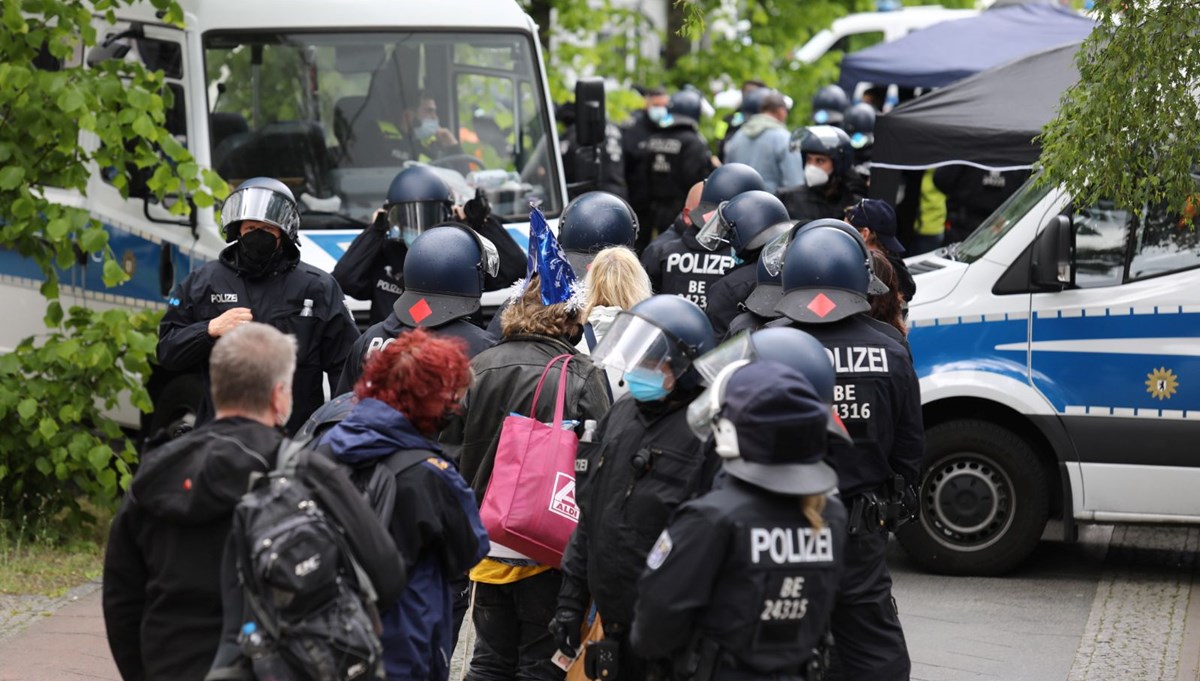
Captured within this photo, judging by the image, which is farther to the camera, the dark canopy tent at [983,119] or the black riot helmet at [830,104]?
the black riot helmet at [830,104]

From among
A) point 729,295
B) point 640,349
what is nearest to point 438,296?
point 640,349

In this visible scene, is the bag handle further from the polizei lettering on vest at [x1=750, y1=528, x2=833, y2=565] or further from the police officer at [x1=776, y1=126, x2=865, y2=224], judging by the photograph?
the police officer at [x1=776, y1=126, x2=865, y2=224]

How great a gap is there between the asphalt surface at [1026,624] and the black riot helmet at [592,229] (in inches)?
72.5

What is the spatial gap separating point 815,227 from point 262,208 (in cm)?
234

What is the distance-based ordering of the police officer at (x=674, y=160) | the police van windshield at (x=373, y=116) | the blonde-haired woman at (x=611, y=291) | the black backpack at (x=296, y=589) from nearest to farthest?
1. the black backpack at (x=296, y=589)
2. the blonde-haired woman at (x=611, y=291)
3. the police van windshield at (x=373, y=116)
4. the police officer at (x=674, y=160)

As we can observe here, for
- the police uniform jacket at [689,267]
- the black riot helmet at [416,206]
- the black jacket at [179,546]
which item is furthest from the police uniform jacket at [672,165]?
the black jacket at [179,546]

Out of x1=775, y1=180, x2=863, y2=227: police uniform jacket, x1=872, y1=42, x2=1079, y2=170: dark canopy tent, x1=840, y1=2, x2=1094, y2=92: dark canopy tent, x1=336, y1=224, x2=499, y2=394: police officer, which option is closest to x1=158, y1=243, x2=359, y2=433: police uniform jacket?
x1=336, y1=224, x2=499, y2=394: police officer

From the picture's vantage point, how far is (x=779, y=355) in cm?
427

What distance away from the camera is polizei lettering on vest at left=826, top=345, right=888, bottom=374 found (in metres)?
5.13

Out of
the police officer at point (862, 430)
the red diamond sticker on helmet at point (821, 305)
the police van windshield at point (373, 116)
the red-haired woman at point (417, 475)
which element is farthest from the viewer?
the police van windshield at point (373, 116)

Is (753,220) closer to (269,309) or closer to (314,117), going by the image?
(269,309)

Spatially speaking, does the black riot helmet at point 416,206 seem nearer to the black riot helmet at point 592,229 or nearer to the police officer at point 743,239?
the black riot helmet at point 592,229

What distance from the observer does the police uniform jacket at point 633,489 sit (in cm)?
426

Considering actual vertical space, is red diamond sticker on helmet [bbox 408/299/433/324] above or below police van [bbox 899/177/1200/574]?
above
